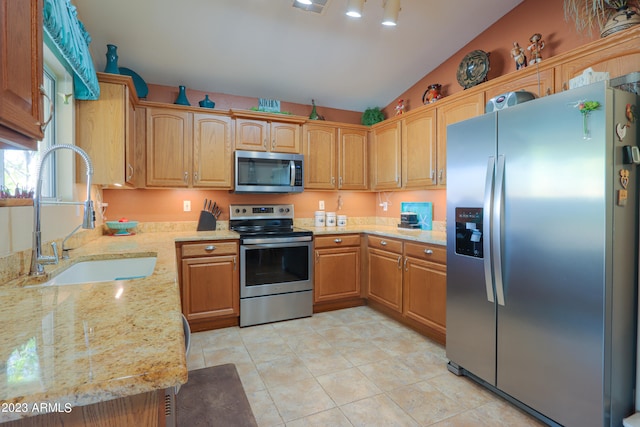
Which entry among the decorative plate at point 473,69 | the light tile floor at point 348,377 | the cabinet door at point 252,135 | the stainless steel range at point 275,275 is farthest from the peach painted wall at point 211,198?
the light tile floor at point 348,377

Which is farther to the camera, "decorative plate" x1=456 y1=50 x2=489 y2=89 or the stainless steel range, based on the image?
the stainless steel range

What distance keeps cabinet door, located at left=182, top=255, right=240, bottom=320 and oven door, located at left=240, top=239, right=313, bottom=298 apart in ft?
0.33

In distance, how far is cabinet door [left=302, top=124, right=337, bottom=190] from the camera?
145 inches

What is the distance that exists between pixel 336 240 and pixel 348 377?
1.51 meters

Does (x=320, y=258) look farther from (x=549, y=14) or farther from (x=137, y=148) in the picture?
(x=549, y=14)

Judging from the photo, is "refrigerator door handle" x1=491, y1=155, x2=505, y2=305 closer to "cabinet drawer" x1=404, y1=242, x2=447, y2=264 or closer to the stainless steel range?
"cabinet drawer" x1=404, y1=242, x2=447, y2=264

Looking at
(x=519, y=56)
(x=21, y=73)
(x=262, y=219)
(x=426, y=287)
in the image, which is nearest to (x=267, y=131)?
(x=262, y=219)

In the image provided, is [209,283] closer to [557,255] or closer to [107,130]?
[107,130]

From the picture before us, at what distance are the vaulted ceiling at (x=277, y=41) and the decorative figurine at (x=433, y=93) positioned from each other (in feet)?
1.02

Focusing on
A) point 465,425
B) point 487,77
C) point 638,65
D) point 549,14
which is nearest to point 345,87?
point 487,77

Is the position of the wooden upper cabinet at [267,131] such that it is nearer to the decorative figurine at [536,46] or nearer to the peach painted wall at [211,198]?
the peach painted wall at [211,198]

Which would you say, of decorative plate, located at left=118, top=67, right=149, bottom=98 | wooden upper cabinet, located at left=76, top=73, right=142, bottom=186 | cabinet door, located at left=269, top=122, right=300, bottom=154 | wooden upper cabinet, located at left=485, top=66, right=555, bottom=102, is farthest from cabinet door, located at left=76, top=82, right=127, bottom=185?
wooden upper cabinet, located at left=485, top=66, right=555, bottom=102

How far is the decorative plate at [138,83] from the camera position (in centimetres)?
301

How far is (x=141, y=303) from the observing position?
3.21 feet
